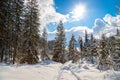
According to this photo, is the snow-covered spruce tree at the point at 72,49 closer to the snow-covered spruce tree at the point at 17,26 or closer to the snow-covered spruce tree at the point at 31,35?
the snow-covered spruce tree at the point at 31,35

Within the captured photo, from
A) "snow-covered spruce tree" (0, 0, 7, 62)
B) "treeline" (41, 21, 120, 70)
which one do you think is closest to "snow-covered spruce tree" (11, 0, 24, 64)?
"snow-covered spruce tree" (0, 0, 7, 62)

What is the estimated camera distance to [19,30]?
31922 mm

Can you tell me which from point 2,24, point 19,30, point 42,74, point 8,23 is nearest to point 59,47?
point 19,30

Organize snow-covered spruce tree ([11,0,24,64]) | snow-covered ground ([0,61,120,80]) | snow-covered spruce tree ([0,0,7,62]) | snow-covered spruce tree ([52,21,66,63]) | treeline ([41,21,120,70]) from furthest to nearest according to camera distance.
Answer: snow-covered spruce tree ([52,21,66,63]) → snow-covered spruce tree ([11,0,24,64]) → snow-covered spruce tree ([0,0,7,62]) → treeline ([41,21,120,70]) → snow-covered ground ([0,61,120,80])

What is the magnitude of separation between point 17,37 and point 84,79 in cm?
2309

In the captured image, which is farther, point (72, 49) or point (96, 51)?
point (72, 49)

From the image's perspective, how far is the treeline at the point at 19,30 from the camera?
27.8 meters

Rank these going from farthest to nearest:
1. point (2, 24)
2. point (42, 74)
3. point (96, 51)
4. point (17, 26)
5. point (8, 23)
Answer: point (96, 51) < point (17, 26) < point (8, 23) < point (2, 24) < point (42, 74)

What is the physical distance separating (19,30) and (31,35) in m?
2.57

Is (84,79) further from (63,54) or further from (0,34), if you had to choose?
(63,54)

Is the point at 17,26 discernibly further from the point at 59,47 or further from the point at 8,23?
the point at 59,47

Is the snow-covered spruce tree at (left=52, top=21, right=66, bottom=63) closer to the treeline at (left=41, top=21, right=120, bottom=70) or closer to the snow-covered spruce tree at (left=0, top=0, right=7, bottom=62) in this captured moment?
the treeline at (left=41, top=21, right=120, bottom=70)

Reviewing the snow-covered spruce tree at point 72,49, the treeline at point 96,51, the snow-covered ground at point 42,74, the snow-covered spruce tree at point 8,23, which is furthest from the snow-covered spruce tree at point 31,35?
the snow-covered spruce tree at point 72,49

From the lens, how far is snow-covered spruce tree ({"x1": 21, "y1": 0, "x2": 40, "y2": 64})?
105 feet
